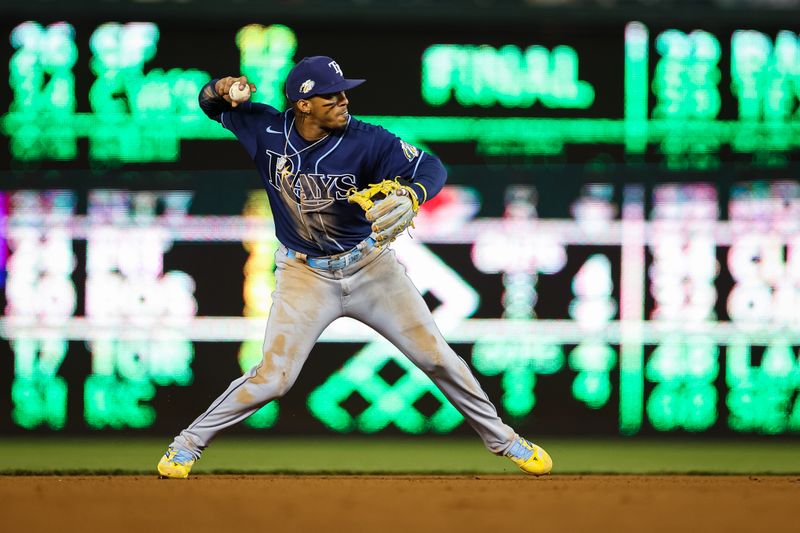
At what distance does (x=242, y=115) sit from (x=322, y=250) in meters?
0.67

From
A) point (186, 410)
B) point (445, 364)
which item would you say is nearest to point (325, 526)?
point (445, 364)

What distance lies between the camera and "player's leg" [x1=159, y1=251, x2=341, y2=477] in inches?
214

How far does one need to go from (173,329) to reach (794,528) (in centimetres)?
354

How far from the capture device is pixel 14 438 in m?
7.24

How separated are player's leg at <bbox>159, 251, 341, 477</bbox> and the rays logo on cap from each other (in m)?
0.72

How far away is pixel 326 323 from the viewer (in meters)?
5.52

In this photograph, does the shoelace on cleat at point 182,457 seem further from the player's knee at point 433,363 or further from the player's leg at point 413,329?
the player's knee at point 433,363

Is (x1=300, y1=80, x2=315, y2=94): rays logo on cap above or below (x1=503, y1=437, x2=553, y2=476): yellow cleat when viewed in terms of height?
above

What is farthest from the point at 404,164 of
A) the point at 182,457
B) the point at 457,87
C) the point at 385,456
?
the point at 385,456

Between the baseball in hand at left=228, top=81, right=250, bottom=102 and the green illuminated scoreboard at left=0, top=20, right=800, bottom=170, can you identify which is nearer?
the baseball in hand at left=228, top=81, right=250, bottom=102

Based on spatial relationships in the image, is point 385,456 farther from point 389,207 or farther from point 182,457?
point 389,207

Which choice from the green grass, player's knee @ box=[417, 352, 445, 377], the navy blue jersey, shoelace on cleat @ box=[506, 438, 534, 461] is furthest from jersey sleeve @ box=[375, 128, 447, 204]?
the green grass

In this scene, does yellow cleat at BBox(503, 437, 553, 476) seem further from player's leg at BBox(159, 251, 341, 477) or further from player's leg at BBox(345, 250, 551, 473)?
player's leg at BBox(159, 251, 341, 477)

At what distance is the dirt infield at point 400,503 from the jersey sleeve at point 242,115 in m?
1.50
